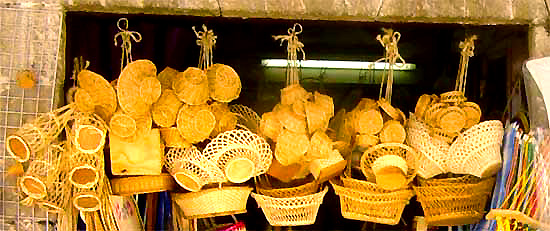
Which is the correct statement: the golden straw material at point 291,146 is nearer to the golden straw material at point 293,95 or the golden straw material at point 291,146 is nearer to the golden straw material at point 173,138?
the golden straw material at point 293,95

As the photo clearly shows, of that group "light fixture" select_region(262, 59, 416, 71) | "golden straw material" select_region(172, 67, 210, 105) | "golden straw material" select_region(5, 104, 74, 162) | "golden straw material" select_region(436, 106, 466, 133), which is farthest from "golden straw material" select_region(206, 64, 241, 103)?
"light fixture" select_region(262, 59, 416, 71)

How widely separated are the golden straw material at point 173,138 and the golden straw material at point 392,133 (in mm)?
507

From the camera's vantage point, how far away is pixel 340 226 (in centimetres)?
264

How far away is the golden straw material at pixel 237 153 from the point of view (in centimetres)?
191

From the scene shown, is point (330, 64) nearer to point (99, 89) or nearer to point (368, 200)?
point (368, 200)

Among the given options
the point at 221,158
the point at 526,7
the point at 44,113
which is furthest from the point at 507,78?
the point at 44,113

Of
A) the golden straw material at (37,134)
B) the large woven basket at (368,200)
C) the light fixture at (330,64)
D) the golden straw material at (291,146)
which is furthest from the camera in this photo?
the light fixture at (330,64)

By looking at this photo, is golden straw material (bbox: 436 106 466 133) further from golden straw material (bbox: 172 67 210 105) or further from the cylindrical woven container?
golden straw material (bbox: 172 67 210 105)

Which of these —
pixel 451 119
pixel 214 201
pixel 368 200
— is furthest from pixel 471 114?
pixel 214 201

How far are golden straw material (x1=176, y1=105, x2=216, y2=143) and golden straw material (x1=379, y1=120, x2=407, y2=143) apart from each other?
1.46 ft

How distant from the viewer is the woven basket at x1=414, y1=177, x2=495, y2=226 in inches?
80.4

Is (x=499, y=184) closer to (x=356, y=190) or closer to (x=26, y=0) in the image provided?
(x=356, y=190)

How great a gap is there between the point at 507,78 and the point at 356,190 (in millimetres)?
660

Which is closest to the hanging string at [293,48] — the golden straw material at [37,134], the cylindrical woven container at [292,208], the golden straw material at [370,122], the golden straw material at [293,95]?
the golden straw material at [293,95]
